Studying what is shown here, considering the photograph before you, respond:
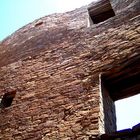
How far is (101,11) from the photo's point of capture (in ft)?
25.6

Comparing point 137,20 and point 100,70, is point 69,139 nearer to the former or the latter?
point 100,70

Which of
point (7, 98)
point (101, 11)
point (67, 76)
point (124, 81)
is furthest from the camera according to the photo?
point (101, 11)

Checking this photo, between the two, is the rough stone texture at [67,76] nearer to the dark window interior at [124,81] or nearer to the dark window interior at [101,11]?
the dark window interior at [124,81]

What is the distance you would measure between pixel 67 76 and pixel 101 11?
3.58m

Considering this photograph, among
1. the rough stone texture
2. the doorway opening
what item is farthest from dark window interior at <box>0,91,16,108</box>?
the doorway opening

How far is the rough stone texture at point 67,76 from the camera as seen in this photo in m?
3.96

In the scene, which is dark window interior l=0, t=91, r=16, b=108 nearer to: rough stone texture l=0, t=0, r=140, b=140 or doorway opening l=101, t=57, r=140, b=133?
rough stone texture l=0, t=0, r=140, b=140

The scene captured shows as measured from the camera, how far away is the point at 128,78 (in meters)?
4.49

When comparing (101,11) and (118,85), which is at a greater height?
(101,11)

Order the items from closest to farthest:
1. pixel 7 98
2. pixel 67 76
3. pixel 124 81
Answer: pixel 124 81
pixel 67 76
pixel 7 98

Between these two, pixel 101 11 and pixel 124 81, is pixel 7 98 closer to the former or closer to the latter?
pixel 124 81

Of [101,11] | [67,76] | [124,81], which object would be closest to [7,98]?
[67,76]

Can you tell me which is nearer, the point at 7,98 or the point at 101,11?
the point at 7,98

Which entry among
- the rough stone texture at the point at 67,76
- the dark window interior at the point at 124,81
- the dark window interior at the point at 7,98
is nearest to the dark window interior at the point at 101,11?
the rough stone texture at the point at 67,76
